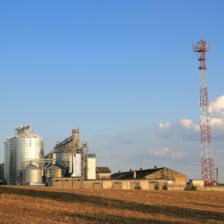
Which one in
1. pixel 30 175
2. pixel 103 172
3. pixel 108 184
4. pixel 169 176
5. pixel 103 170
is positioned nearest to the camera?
pixel 108 184

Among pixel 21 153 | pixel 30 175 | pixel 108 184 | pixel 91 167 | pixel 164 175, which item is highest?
pixel 21 153

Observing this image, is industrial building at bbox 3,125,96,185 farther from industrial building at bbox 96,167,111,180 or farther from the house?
industrial building at bbox 96,167,111,180

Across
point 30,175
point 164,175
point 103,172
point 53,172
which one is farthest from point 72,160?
point 103,172

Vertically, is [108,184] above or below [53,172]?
→ below

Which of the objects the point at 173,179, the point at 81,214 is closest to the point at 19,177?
the point at 173,179

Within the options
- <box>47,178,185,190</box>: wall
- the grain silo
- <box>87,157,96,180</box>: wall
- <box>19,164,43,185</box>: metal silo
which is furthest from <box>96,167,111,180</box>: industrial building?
<box>47,178,185,190</box>: wall

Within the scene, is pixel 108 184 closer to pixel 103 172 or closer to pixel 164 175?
pixel 164 175

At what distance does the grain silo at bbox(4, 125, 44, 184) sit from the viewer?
352 ft

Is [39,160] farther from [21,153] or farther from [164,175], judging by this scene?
[164,175]

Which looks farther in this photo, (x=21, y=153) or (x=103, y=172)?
(x=103, y=172)

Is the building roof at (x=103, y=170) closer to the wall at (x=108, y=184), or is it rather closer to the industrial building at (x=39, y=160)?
the industrial building at (x=39, y=160)

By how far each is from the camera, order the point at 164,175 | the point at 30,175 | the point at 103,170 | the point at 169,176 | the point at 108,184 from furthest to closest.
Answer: the point at 103,170 → the point at 169,176 → the point at 164,175 → the point at 30,175 → the point at 108,184

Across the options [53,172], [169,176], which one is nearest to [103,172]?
[169,176]

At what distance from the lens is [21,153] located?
→ 354 feet
